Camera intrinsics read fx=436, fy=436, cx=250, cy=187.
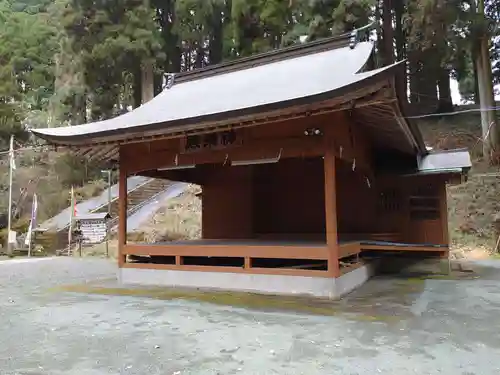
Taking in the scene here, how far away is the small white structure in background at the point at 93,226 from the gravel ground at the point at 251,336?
902 centimetres

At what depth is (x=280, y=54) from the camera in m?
10.6

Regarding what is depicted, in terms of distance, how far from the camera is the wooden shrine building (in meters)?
6.34

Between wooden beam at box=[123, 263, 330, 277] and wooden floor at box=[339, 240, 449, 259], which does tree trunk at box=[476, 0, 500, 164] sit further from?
wooden beam at box=[123, 263, 330, 277]

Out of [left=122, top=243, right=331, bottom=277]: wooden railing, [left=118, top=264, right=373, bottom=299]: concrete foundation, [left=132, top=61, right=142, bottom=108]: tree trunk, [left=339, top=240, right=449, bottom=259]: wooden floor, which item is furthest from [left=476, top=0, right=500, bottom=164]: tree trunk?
[left=132, top=61, right=142, bottom=108]: tree trunk

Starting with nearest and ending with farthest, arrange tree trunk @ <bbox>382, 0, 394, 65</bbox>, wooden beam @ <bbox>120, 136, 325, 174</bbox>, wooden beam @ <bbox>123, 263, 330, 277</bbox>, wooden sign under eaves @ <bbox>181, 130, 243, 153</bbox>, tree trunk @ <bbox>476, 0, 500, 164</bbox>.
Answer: wooden beam @ <bbox>123, 263, 330, 277</bbox>, wooden beam @ <bbox>120, 136, 325, 174</bbox>, wooden sign under eaves @ <bbox>181, 130, 243, 153</bbox>, tree trunk @ <bbox>476, 0, 500, 164</bbox>, tree trunk @ <bbox>382, 0, 394, 65</bbox>

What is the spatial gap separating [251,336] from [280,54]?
311 inches

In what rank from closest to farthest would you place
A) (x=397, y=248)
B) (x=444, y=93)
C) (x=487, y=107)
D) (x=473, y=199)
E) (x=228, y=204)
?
1. (x=397, y=248)
2. (x=228, y=204)
3. (x=473, y=199)
4. (x=487, y=107)
5. (x=444, y=93)

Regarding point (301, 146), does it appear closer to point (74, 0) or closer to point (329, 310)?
point (329, 310)

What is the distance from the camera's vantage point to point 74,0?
68.4 ft

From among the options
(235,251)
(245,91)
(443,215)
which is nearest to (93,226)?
(245,91)

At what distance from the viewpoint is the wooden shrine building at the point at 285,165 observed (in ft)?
20.8

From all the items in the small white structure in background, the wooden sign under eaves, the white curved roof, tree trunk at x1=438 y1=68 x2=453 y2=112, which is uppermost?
tree trunk at x1=438 y1=68 x2=453 y2=112

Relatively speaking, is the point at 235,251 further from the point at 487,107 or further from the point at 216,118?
the point at 487,107

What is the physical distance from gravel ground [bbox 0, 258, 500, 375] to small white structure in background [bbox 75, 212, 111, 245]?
29.6 feet
